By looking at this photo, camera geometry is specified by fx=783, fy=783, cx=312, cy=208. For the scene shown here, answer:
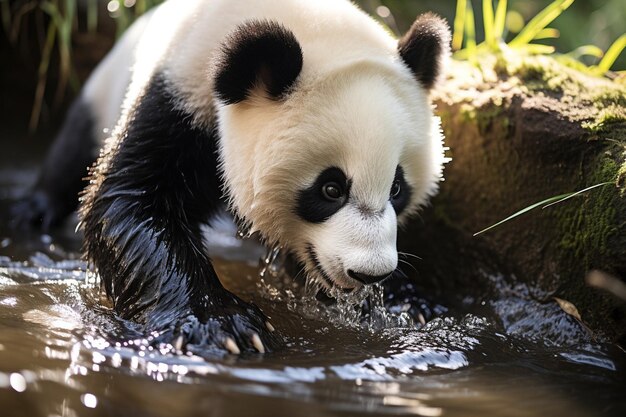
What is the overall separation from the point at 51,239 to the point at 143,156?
1626 millimetres

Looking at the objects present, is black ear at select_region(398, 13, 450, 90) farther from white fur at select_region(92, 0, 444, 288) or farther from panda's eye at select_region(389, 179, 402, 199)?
panda's eye at select_region(389, 179, 402, 199)

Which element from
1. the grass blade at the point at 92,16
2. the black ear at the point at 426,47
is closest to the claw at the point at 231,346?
the black ear at the point at 426,47

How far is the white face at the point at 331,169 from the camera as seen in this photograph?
2553 mm

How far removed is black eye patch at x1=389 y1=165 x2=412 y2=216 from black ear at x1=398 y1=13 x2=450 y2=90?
1.41 ft

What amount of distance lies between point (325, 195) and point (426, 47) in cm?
75

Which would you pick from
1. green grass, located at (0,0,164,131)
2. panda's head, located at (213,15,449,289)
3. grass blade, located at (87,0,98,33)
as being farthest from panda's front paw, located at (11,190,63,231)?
panda's head, located at (213,15,449,289)

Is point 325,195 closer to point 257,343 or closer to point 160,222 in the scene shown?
point 257,343

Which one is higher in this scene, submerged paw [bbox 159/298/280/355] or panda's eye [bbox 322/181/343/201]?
panda's eye [bbox 322/181/343/201]

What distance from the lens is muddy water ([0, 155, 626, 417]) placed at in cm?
198

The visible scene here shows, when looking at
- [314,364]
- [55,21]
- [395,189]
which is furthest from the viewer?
[55,21]

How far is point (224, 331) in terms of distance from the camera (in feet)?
8.12

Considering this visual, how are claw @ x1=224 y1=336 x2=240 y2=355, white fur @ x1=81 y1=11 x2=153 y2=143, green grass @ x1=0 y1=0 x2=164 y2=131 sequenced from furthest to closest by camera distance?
green grass @ x1=0 y1=0 x2=164 y2=131 → white fur @ x1=81 y1=11 x2=153 y2=143 → claw @ x1=224 y1=336 x2=240 y2=355

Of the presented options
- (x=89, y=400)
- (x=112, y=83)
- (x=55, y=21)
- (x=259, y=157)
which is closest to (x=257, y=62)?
(x=259, y=157)

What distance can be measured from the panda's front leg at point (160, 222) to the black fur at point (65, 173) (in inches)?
60.1
